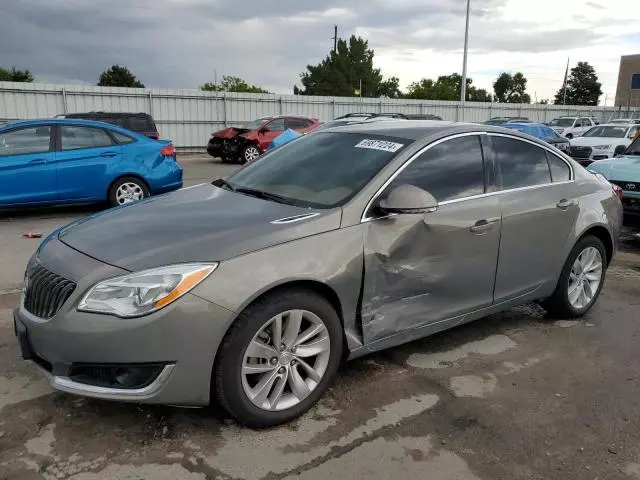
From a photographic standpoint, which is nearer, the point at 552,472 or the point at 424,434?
the point at 552,472

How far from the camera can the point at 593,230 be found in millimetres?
4754

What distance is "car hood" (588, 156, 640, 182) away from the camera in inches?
308

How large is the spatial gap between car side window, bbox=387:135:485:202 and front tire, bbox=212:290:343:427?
38.5 inches

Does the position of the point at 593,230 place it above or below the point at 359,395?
above

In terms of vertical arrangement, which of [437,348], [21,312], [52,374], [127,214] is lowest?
[437,348]

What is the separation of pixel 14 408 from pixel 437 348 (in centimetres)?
272

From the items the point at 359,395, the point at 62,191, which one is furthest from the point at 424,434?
the point at 62,191

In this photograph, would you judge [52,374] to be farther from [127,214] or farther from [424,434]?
[424,434]

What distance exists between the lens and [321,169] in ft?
12.4

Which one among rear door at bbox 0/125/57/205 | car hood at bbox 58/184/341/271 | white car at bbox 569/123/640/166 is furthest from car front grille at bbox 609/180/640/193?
white car at bbox 569/123/640/166

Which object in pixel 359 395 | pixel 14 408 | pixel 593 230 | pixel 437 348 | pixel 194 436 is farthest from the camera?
pixel 593 230

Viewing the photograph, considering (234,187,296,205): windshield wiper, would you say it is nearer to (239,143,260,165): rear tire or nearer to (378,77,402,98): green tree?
(239,143,260,165): rear tire

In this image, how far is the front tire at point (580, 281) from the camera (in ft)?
15.0

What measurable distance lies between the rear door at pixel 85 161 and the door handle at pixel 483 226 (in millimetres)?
6684
